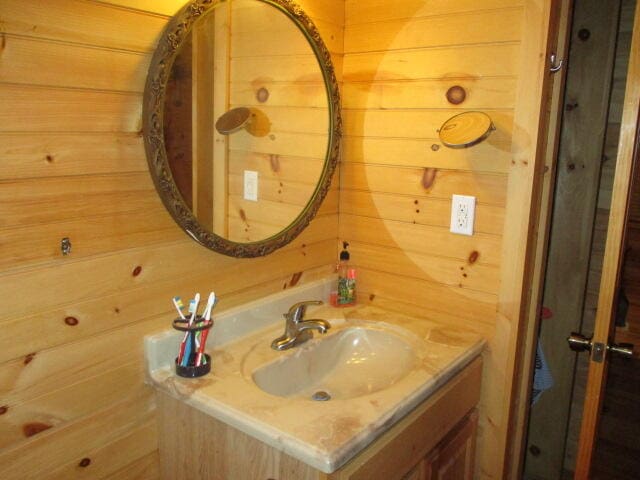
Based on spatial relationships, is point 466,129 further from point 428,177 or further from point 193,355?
point 193,355

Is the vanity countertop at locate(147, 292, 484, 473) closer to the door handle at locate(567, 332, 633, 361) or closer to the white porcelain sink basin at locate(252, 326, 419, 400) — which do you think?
the white porcelain sink basin at locate(252, 326, 419, 400)

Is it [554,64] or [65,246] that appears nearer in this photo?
[65,246]

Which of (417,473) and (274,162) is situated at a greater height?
(274,162)

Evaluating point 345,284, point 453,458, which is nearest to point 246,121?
point 345,284

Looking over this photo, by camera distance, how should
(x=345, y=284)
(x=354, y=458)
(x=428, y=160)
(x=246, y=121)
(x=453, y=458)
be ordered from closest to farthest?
1. (x=354, y=458)
2. (x=246, y=121)
3. (x=453, y=458)
4. (x=428, y=160)
5. (x=345, y=284)

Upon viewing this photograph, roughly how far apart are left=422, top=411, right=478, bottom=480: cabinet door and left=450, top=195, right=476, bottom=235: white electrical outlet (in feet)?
1.90

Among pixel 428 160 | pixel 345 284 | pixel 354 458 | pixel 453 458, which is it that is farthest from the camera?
Answer: pixel 345 284

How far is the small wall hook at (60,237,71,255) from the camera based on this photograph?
109 cm

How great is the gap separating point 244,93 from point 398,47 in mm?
557

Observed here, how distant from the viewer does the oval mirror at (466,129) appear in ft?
4.68

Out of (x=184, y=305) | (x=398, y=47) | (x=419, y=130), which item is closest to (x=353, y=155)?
(x=419, y=130)

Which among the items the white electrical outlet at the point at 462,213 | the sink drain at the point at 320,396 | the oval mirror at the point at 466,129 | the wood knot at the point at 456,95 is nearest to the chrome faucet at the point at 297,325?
the sink drain at the point at 320,396

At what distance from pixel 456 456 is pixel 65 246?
1.21 meters

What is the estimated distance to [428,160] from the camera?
1638 mm
